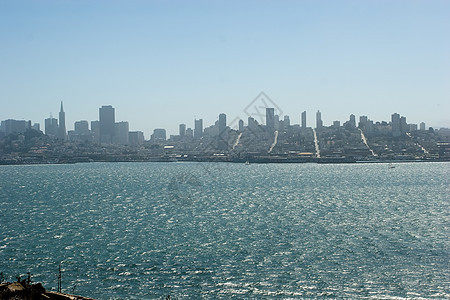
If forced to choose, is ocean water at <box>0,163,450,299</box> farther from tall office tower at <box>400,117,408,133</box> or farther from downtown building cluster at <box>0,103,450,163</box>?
tall office tower at <box>400,117,408,133</box>

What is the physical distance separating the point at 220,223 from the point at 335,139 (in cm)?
13990

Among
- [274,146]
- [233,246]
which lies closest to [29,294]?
[233,246]

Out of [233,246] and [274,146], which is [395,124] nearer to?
[274,146]

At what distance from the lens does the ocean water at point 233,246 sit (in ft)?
69.2

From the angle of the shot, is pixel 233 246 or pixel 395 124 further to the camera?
pixel 395 124

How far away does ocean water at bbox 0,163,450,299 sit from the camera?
21078mm

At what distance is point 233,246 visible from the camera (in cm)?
2823

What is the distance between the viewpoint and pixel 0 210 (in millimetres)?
44406

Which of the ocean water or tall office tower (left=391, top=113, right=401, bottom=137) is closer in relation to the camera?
the ocean water

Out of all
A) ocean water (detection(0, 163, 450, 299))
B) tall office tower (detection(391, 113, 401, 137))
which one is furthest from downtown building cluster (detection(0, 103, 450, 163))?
ocean water (detection(0, 163, 450, 299))

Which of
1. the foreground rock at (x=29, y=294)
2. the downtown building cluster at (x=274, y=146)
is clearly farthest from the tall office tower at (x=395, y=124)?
the foreground rock at (x=29, y=294)

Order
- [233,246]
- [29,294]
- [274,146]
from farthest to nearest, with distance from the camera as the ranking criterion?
[274,146] < [233,246] < [29,294]

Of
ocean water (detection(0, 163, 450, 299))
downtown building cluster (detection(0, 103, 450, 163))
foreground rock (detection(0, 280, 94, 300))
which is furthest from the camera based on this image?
downtown building cluster (detection(0, 103, 450, 163))

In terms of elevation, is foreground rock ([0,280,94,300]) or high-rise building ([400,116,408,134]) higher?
high-rise building ([400,116,408,134])
